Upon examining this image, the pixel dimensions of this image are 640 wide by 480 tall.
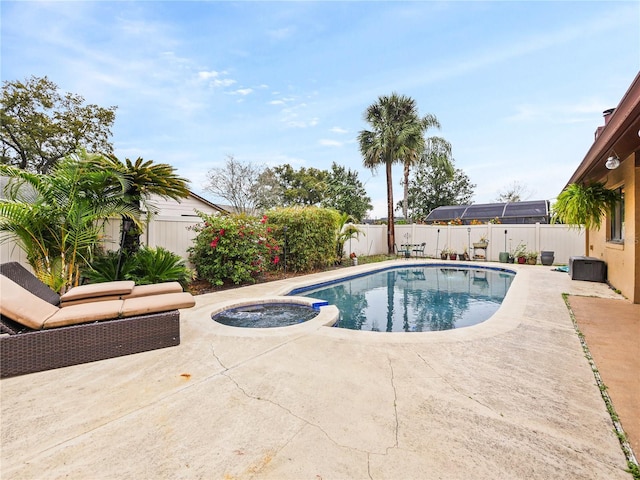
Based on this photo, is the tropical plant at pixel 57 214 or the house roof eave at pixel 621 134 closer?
the house roof eave at pixel 621 134

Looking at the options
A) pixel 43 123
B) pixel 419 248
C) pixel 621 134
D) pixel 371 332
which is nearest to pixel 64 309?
pixel 371 332

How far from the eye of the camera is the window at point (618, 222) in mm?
6953

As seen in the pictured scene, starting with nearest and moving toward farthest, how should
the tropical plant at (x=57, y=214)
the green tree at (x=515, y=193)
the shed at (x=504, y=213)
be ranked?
1. the tropical plant at (x=57, y=214)
2. the shed at (x=504, y=213)
3. the green tree at (x=515, y=193)

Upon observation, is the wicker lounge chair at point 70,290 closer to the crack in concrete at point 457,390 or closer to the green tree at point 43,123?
the crack in concrete at point 457,390

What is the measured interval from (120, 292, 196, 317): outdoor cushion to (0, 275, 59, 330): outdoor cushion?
68cm

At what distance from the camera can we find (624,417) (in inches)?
88.7

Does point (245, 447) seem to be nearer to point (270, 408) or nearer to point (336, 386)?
point (270, 408)

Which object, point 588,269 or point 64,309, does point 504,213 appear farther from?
point 64,309

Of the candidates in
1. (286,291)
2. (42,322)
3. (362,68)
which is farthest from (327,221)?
(42,322)

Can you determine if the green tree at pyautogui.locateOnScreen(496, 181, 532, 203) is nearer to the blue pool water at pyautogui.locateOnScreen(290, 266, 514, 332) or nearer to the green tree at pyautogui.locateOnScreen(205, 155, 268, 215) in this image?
the green tree at pyautogui.locateOnScreen(205, 155, 268, 215)

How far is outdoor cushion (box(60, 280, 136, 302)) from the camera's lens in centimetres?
367

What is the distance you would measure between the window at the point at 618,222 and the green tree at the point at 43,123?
2046cm

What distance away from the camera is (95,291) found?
3803mm

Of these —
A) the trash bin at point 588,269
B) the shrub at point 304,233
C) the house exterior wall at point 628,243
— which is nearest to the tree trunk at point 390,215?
the shrub at point 304,233
